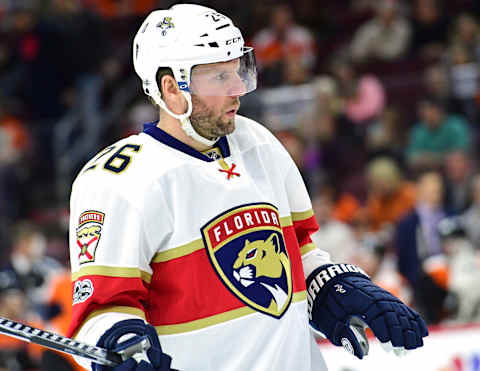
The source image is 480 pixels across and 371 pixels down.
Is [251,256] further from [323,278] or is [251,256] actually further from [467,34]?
[467,34]

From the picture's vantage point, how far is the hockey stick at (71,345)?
2078 mm

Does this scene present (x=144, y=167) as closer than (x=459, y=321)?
Yes

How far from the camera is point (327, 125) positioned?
7191mm

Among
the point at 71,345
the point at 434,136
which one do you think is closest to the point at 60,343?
the point at 71,345

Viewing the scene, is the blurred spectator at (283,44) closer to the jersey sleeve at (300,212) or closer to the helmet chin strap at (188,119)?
the jersey sleeve at (300,212)

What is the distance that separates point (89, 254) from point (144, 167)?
0.79 feet

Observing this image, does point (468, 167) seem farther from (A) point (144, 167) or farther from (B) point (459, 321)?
(A) point (144, 167)

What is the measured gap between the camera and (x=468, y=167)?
21.4 ft

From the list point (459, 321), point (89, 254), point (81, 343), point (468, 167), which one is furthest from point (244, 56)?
point (468, 167)

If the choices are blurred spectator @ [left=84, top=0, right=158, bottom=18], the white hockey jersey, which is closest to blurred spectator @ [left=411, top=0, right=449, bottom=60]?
blurred spectator @ [left=84, top=0, right=158, bottom=18]

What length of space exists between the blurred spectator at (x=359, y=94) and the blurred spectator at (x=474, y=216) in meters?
1.15

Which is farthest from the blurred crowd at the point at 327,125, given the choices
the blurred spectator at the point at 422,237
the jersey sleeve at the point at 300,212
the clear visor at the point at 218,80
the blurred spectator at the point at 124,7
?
the clear visor at the point at 218,80

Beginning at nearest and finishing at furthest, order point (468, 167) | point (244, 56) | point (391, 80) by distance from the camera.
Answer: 1. point (244, 56)
2. point (468, 167)
3. point (391, 80)

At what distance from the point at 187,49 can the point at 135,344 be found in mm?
718
